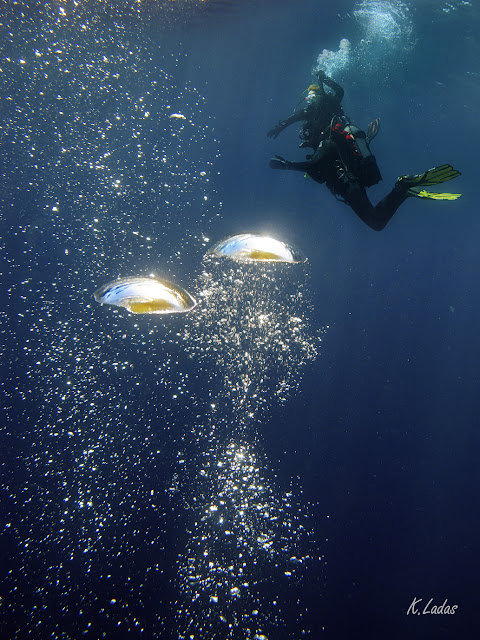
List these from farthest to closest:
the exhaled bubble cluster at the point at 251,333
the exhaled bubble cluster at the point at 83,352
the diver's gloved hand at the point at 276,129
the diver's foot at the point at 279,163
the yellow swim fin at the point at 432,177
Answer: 1. the diver's gloved hand at the point at 276,129
2. the diver's foot at the point at 279,163
3. the yellow swim fin at the point at 432,177
4. the exhaled bubble cluster at the point at 251,333
5. the exhaled bubble cluster at the point at 83,352

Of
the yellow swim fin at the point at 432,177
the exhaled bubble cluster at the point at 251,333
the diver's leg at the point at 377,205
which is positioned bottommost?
the exhaled bubble cluster at the point at 251,333

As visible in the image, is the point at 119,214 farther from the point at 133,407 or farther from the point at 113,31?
the point at 113,31

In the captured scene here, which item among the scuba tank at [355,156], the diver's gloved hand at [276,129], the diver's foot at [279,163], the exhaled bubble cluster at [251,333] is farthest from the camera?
the diver's gloved hand at [276,129]

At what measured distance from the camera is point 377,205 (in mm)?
2785

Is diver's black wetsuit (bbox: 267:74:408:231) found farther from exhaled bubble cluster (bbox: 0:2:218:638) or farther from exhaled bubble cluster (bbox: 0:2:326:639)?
exhaled bubble cluster (bbox: 0:2:218:638)

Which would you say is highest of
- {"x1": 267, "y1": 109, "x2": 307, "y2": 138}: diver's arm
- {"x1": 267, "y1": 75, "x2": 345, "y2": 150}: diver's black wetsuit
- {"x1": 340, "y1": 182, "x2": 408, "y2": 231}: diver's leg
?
{"x1": 267, "y1": 109, "x2": 307, "y2": 138}: diver's arm

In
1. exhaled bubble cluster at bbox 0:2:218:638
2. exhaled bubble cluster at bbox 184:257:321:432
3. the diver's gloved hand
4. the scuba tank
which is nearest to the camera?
exhaled bubble cluster at bbox 0:2:218:638

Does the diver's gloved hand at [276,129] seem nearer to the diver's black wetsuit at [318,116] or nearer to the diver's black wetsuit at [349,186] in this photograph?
the diver's black wetsuit at [318,116]

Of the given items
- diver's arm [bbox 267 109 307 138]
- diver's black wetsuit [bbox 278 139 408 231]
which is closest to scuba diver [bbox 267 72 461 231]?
diver's black wetsuit [bbox 278 139 408 231]

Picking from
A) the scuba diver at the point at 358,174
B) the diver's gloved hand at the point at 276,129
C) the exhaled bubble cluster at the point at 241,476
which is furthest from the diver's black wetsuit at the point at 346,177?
the diver's gloved hand at the point at 276,129

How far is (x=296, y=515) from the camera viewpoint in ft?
6.55

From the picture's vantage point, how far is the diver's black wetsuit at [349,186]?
108 inches

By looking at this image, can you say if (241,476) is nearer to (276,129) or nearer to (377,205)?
(377,205)

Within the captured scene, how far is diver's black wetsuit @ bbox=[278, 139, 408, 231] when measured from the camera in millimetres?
2732
